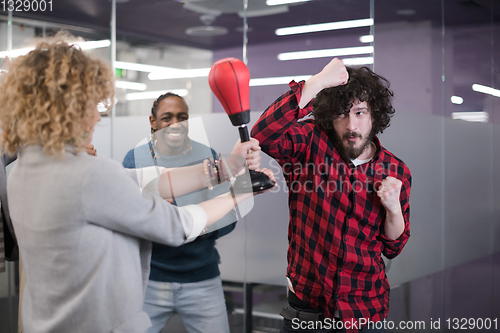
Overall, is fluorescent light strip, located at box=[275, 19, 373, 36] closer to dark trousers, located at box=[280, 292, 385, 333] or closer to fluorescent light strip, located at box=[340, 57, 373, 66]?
fluorescent light strip, located at box=[340, 57, 373, 66]

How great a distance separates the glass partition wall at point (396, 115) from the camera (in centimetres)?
271

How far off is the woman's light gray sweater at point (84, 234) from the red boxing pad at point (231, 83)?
33cm

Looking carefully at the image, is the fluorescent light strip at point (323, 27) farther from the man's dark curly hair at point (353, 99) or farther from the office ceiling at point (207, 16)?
the man's dark curly hair at point (353, 99)

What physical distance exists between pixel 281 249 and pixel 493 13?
7.76ft

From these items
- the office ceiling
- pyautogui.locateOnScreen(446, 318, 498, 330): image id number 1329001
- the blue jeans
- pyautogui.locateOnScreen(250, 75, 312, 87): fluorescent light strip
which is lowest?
pyautogui.locateOnScreen(446, 318, 498, 330): image id number 1329001

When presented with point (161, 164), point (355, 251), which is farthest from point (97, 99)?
point (355, 251)

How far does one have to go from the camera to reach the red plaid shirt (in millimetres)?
1413

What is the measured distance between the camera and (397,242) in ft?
5.06

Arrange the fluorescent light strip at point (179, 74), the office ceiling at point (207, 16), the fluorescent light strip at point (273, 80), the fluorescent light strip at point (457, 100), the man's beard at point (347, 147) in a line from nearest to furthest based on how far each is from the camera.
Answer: the man's beard at point (347, 147) → the fluorescent light strip at point (273, 80) → the office ceiling at point (207, 16) → the fluorescent light strip at point (179, 74) → the fluorescent light strip at point (457, 100)

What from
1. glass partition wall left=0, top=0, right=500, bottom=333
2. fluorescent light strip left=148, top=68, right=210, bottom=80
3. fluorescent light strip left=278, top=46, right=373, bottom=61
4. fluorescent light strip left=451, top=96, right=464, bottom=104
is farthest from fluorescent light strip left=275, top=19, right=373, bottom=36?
fluorescent light strip left=451, top=96, right=464, bottom=104

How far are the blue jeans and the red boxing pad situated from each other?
0.89 metres

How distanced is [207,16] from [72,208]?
239 cm

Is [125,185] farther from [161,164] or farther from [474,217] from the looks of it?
[474,217]

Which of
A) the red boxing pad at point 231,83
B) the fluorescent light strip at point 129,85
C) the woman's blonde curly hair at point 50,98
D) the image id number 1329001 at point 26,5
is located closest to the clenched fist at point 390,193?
the red boxing pad at point 231,83
